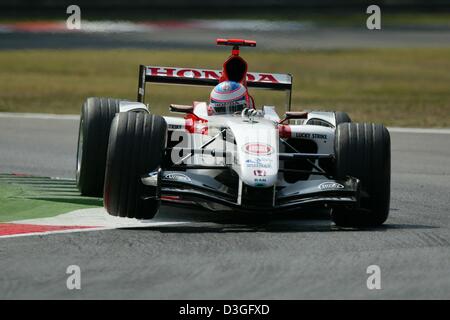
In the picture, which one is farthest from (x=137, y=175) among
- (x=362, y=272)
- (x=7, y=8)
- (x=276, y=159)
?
(x=7, y=8)

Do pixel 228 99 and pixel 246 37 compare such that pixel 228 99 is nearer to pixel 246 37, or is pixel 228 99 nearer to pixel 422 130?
pixel 422 130

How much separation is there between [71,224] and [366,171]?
8.12 ft

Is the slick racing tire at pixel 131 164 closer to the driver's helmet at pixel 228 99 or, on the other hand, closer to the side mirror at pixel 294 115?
the driver's helmet at pixel 228 99

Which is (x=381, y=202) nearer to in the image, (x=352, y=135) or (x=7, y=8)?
(x=352, y=135)

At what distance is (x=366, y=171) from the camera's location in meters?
9.90

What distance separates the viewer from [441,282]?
7.60m

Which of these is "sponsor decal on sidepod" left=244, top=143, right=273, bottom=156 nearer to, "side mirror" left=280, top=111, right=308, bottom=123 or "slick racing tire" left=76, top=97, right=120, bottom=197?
"side mirror" left=280, top=111, right=308, bottom=123

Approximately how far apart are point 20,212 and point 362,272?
3.81 m

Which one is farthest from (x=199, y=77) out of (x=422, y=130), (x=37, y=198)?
(x=422, y=130)

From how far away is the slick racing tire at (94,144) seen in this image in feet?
37.1

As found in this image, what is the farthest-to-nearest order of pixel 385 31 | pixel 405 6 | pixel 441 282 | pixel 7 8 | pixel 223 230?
pixel 405 6
pixel 385 31
pixel 7 8
pixel 223 230
pixel 441 282

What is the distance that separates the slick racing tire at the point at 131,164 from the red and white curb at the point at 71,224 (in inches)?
5.7

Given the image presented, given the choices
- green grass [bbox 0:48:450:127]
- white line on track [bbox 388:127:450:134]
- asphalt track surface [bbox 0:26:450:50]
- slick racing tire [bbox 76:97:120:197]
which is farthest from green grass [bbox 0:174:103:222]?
asphalt track surface [bbox 0:26:450:50]

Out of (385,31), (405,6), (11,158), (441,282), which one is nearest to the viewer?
(441,282)
